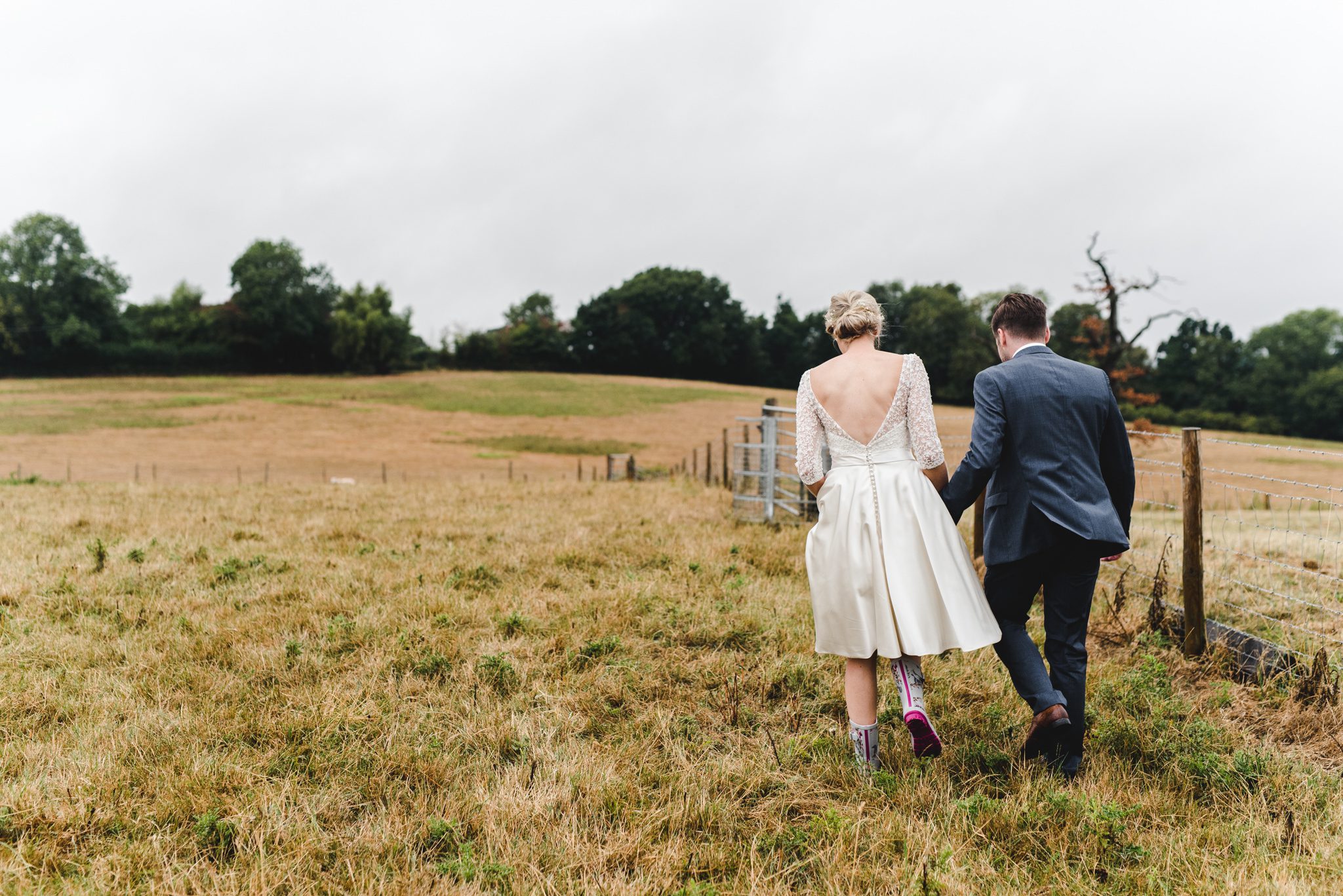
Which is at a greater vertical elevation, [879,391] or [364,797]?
[879,391]

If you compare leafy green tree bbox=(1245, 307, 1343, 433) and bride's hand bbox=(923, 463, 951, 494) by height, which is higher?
leafy green tree bbox=(1245, 307, 1343, 433)

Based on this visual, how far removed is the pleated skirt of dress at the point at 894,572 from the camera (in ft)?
11.2

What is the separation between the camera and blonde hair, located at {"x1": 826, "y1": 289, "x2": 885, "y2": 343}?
364 centimetres

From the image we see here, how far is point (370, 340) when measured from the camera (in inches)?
2776

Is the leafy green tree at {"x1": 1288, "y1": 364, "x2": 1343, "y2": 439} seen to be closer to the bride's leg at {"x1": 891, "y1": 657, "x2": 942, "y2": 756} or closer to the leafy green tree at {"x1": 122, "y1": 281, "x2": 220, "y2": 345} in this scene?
the bride's leg at {"x1": 891, "y1": 657, "x2": 942, "y2": 756}

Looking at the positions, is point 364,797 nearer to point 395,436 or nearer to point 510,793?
point 510,793

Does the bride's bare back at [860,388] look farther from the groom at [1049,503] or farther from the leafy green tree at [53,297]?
the leafy green tree at [53,297]

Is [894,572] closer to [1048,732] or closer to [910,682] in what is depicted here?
[910,682]

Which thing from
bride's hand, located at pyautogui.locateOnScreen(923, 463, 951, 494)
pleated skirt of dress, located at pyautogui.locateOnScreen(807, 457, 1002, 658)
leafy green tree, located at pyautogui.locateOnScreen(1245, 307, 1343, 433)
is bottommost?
pleated skirt of dress, located at pyautogui.locateOnScreen(807, 457, 1002, 658)

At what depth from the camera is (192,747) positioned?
3715mm

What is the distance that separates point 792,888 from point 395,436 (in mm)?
39252

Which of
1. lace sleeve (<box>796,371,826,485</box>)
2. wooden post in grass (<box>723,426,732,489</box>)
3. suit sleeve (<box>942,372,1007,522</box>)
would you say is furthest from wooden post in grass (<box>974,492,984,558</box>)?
wooden post in grass (<box>723,426,732,489</box>)

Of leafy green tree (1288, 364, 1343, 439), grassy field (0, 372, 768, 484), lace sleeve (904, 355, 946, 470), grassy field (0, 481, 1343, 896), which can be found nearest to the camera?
grassy field (0, 481, 1343, 896)

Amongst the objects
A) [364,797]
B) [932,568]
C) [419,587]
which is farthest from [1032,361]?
[419,587]
